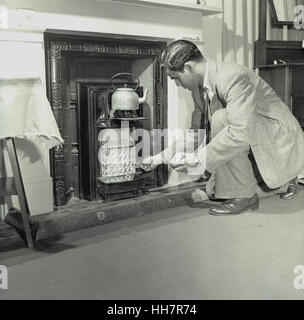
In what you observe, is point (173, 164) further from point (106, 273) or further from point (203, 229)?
point (106, 273)

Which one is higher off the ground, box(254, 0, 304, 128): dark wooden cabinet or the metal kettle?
box(254, 0, 304, 128): dark wooden cabinet

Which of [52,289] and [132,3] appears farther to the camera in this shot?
[132,3]

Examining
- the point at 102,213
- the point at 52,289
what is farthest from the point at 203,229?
the point at 52,289

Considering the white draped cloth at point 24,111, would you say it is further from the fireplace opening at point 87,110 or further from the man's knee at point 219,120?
the man's knee at point 219,120

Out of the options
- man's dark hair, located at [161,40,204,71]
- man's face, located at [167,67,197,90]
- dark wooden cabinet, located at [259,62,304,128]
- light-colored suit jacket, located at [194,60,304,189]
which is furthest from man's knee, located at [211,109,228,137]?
dark wooden cabinet, located at [259,62,304,128]

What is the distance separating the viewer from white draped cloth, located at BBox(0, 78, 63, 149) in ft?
6.17

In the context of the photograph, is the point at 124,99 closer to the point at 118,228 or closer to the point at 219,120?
the point at 219,120

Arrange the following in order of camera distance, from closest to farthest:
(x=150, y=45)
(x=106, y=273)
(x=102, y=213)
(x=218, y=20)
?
(x=106, y=273), (x=102, y=213), (x=150, y=45), (x=218, y=20)

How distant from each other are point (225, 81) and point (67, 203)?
110 cm

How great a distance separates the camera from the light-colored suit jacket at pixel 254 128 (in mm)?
2201

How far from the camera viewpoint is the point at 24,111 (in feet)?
6.32

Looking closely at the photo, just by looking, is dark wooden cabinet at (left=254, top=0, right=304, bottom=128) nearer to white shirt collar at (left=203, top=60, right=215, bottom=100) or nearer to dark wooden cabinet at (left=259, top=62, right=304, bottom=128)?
dark wooden cabinet at (left=259, top=62, right=304, bottom=128)

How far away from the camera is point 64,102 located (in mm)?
2623

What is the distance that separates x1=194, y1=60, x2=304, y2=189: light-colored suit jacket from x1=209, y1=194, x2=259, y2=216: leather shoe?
149 millimetres
